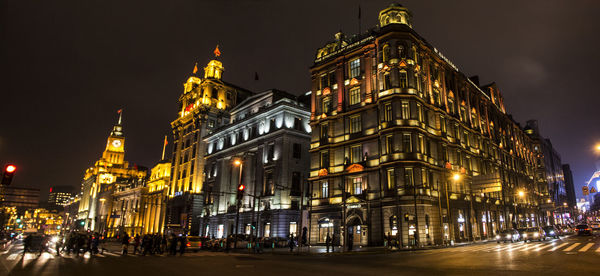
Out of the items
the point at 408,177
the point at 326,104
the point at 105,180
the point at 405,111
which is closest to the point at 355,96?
the point at 326,104

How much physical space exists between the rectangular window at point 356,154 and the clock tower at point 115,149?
489 feet

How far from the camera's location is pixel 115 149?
560 feet

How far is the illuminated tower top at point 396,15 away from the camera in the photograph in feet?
163

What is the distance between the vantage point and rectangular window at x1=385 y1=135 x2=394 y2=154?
42156 millimetres

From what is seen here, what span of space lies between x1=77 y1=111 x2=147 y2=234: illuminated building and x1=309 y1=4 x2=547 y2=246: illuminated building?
320 ft

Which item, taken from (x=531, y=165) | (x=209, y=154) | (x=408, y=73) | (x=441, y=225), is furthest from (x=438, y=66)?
(x=531, y=165)

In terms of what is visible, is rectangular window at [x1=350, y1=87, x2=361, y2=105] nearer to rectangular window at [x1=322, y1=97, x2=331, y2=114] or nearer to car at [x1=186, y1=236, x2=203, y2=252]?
rectangular window at [x1=322, y1=97, x2=331, y2=114]

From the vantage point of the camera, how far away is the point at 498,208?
59094 millimetres

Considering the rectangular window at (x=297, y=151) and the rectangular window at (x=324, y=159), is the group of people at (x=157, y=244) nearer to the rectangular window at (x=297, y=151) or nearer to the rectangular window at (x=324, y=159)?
the rectangular window at (x=324, y=159)

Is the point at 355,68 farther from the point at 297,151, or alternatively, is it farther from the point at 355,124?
the point at 297,151

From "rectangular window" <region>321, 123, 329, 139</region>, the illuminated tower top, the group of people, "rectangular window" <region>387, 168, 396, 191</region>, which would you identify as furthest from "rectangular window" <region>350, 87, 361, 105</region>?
the group of people

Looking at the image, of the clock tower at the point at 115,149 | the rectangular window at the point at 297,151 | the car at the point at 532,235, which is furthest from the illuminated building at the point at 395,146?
the clock tower at the point at 115,149

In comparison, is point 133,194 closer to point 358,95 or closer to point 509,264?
point 358,95

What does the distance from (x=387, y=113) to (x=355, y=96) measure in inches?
272
